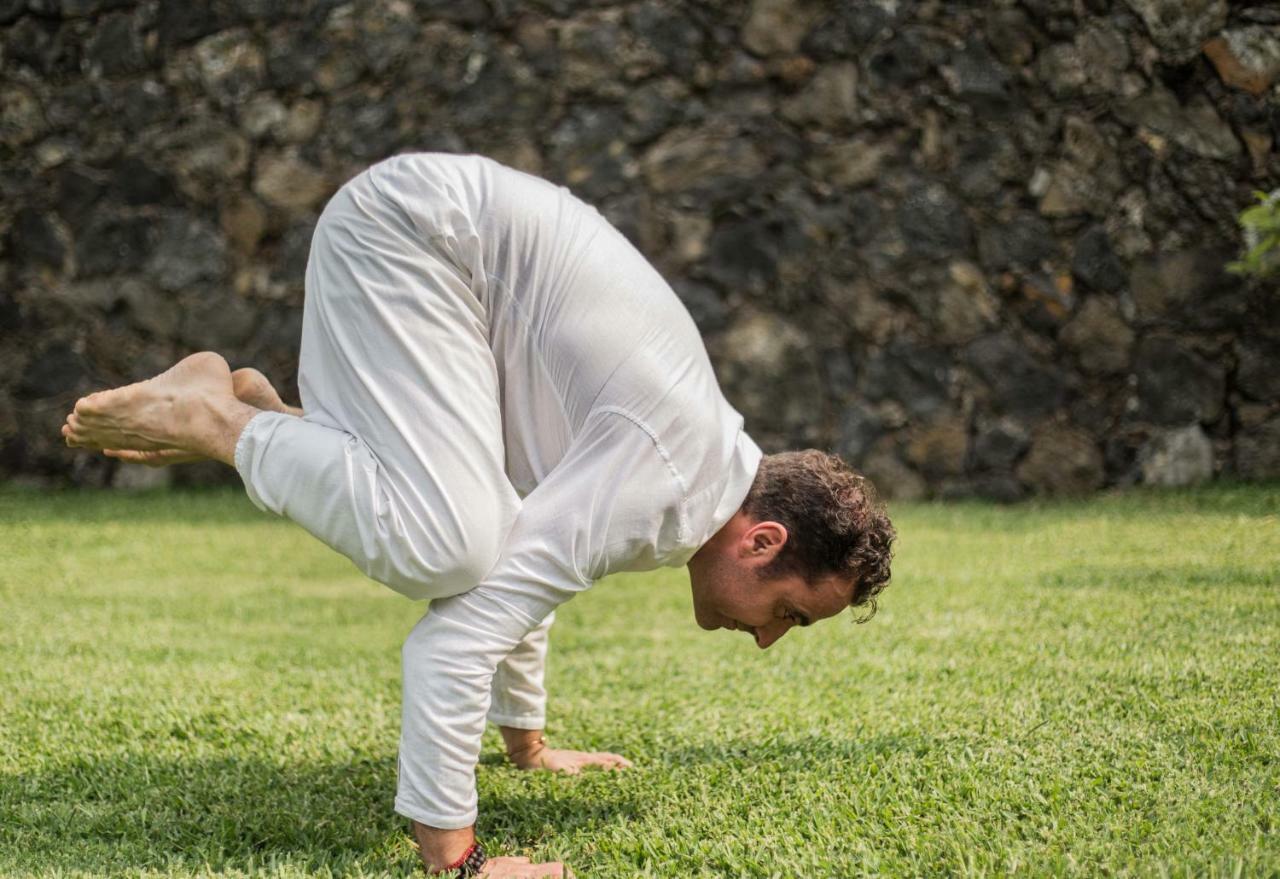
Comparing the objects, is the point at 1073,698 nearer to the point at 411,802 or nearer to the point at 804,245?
the point at 411,802

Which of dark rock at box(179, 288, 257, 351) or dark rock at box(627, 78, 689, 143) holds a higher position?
dark rock at box(627, 78, 689, 143)

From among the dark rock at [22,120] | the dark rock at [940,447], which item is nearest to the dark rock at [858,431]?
the dark rock at [940,447]

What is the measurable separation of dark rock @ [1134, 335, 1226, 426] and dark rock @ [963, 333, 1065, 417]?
32 centimetres

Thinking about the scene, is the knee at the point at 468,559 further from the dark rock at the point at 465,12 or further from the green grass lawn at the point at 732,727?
the dark rock at the point at 465,12

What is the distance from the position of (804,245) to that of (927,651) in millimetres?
2741

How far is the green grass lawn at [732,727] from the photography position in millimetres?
1689

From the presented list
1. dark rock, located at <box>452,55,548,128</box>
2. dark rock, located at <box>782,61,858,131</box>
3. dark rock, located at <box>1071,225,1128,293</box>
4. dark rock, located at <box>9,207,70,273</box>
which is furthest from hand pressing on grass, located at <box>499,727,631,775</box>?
dark rock, located at <box>9,207,70,273</box>

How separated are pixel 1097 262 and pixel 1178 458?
835 mm

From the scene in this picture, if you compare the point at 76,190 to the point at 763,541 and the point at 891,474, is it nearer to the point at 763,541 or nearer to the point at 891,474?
the point at 891,474

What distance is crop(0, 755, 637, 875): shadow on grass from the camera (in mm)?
1734

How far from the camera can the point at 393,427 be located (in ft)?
5.41

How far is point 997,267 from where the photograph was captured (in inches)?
197

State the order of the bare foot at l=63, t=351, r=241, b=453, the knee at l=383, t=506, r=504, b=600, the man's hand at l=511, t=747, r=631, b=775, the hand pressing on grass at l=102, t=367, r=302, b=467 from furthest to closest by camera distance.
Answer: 1. the man's hand at l=511, t=747, r=631, b=775
2. the hand pressing on grass at l=102, t=367, r=302, b=467
3. the bare foot at l=63, t=351, r=241, b=453
4. the knee at l=383, t=506, r=504, b=600

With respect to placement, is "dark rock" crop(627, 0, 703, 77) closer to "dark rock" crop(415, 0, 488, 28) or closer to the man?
"dark rock" crop(415, 0, 488, 28)
